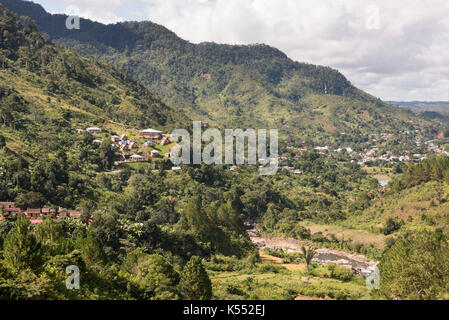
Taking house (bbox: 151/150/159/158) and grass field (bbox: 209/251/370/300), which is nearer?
grass field (bbox: 209/251/370/300)

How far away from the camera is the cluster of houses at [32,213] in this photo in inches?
1184

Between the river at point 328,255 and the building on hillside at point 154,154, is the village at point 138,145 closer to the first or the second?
the building on hillside at point 154,154

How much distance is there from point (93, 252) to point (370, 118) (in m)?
185

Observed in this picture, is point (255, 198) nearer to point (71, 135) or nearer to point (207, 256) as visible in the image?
point (207, 256)

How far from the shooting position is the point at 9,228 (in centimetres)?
2536

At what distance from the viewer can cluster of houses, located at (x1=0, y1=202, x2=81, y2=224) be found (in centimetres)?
3008

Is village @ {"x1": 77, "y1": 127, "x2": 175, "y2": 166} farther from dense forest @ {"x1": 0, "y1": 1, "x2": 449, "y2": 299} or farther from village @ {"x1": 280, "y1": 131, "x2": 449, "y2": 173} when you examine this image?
village @ {"x1": 280, "y1": 131, "x2": 449, "y2": 173}

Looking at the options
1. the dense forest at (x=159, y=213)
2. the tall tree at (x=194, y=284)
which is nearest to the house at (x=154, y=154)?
the dense forest at (x=159, y=213)

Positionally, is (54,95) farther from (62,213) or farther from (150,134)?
(62,213)

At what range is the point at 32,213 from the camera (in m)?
31.6

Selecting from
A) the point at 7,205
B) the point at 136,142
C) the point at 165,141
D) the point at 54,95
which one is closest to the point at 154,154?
the point at 136,142

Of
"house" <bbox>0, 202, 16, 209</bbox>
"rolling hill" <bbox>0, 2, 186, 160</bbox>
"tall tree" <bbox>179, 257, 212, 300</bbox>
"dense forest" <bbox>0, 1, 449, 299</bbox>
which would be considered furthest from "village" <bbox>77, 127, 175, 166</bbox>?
"tall tree" <bbox>179, 257, 212, 300</bbox>

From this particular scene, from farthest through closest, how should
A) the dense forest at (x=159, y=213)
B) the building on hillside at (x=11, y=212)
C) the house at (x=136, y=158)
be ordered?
the house at (x=136, y=158) → the building on hillside at (x=11, y=212) → the dense forest at (x=159, y=213)
